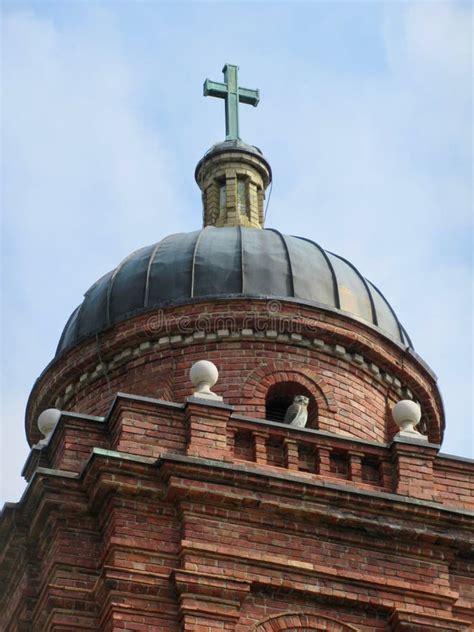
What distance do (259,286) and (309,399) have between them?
80.9 inches

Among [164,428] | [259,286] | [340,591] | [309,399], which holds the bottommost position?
[340,591]

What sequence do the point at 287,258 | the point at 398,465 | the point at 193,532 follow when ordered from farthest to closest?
the point at 287,258 → the point at 398,465 → the point at 193,532

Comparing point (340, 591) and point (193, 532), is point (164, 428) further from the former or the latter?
point (340, 591)

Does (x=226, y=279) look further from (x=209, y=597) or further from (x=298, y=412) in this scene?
(x=209, y=597)

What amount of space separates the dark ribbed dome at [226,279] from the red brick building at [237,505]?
22.0 inches

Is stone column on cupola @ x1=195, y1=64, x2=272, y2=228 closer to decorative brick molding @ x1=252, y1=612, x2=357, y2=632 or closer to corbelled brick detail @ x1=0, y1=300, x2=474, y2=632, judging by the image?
corbelled brick detail @ x1=0, y1=300, x2=474, y2=632

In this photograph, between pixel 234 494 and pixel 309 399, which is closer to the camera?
pixel 234 494

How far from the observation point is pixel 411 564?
73.3 feet

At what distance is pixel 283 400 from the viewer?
2608 centimetres

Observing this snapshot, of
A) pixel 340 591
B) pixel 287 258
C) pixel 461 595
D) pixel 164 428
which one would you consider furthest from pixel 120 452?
pixel 287 258

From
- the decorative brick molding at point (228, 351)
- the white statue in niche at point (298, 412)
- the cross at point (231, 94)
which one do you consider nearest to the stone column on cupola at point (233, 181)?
the cross at point (231, 94)

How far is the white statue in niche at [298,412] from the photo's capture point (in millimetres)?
24672

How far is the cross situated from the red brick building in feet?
24.6

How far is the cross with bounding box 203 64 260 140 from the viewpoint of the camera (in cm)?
3309
